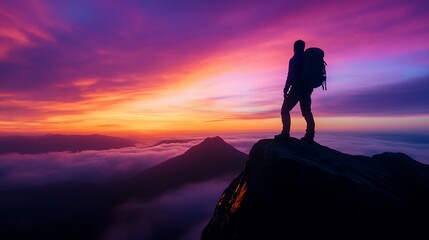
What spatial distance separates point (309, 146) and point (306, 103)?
209cm

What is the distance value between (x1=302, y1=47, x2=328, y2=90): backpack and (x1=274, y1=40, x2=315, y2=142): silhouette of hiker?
0.70ft

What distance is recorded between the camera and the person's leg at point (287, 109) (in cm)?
1337

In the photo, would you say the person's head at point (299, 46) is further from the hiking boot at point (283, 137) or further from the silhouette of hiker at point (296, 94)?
the hiking boot at point (283, 137)

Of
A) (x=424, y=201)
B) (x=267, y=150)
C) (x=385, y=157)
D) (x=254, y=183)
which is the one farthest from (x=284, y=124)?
(x=424, y=201)

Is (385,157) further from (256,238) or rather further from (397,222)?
(256,238)

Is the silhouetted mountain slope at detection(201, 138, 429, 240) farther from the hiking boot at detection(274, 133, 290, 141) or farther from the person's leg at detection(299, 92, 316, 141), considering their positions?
the person's leg at detection(299, 92, 316, 141)

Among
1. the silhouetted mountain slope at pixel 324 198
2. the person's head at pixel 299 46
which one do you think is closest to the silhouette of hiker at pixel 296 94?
the person's head at pixel 299 46

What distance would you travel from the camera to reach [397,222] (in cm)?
823

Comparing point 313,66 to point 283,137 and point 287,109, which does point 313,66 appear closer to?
point 287,109

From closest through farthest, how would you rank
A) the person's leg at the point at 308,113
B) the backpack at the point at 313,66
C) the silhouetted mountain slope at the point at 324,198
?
1. the silhouetted mountain slope at the point at 324,198
2. the backpack at the point at 313,66
3. the person's leg at the point at 308,113

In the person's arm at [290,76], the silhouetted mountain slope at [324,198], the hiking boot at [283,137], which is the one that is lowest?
the silhouetted mountain slope at [324,198]

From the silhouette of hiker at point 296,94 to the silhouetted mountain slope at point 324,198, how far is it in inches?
50.9

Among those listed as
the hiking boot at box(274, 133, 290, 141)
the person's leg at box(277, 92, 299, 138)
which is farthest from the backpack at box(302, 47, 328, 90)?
the hiking boot at box(274, 133, 290, 141)

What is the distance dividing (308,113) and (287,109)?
1043 millimetres
